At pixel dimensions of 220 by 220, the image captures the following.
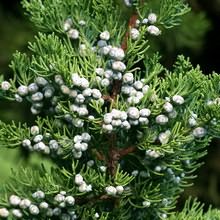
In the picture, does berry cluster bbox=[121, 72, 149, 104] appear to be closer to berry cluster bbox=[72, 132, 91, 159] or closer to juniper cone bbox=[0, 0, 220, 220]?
juniper cone bbox=[0, 0, 220, 220]

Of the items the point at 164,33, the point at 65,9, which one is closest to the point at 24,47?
the point at 164,33

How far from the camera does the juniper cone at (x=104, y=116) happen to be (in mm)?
1519

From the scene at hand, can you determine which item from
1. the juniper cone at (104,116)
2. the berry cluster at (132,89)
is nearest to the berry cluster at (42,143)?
the juniper cone at (104,116)

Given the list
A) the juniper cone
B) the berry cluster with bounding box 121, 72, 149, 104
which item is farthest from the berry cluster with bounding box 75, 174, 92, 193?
the berry cluster with bounding box 121, 72, 149, 104

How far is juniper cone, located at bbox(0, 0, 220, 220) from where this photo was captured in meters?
1.52

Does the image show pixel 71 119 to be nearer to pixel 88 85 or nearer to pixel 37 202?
pixel 88 85

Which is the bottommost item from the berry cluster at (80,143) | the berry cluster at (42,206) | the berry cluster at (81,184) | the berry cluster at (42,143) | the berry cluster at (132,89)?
the berry cluster at (42,206)

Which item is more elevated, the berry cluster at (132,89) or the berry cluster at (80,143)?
the berry cluster at (132,89)

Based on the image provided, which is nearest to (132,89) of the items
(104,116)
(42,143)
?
(104,116)

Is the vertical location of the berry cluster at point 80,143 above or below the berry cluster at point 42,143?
above

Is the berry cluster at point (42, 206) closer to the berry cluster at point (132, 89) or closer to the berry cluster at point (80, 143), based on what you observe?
the berry cluster at point (80, 143)

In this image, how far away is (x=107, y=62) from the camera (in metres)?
1.55

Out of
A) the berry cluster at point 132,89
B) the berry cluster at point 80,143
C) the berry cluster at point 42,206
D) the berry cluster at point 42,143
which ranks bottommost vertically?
the berry cluster at point 42,206

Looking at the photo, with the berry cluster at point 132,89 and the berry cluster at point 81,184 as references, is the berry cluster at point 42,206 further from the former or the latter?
the berry cluster at point 132,89
